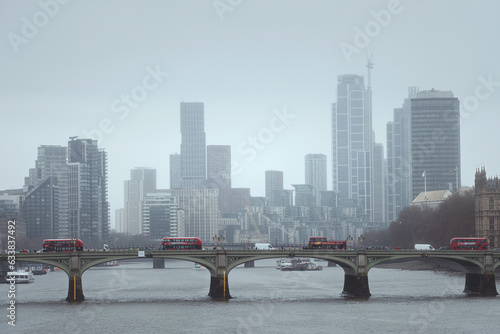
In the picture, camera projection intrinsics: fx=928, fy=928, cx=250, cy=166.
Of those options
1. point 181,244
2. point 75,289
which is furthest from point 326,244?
point 75,289

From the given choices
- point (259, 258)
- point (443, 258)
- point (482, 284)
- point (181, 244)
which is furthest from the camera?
point (181, 244)

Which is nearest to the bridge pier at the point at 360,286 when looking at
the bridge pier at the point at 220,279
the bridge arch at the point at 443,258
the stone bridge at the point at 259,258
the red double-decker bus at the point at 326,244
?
the stone bridge at the point at 259,258

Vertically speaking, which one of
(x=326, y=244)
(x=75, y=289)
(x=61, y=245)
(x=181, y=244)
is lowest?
(x=75, y=289)

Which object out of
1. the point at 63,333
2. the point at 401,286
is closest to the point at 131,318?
the point at 63,333

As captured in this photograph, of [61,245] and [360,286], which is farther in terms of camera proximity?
[61,245]

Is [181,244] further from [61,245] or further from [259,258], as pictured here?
[259,258]

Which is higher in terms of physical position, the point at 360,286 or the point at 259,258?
the point at 259,258

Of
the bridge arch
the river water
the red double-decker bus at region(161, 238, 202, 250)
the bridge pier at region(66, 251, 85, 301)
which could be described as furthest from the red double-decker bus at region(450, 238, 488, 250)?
the bridge pier at region(66, 251, 85, 301)
